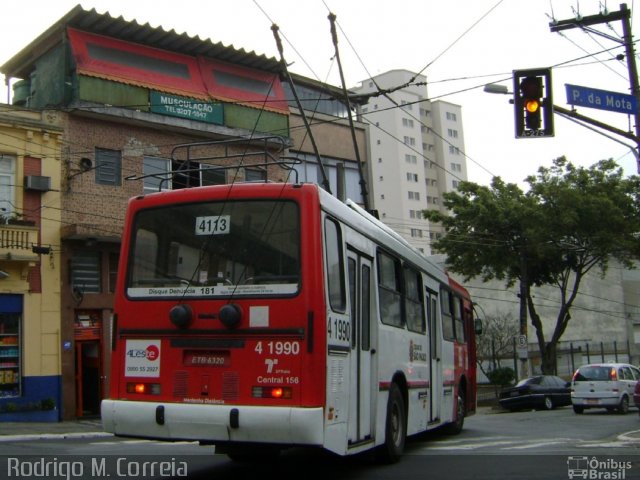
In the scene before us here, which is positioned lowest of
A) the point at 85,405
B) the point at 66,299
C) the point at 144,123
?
the point at 85,405

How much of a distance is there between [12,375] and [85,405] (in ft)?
8.73

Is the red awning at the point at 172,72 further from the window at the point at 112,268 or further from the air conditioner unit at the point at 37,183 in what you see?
the window at the point at 112,268

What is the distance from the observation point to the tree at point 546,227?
32188mm

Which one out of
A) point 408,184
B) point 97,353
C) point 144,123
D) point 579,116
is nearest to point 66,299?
point 97,353

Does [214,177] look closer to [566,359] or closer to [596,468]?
[596,468]

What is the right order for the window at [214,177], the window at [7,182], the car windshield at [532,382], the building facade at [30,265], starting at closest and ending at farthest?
1. the building facade at [30,265]
2. the window at [7,182]
3. the window at [214,177]
4. the car windshield at [532,382]

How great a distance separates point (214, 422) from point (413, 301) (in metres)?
4.69

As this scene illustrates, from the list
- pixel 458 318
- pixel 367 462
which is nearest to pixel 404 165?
pixel 458 318

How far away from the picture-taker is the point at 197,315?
8.20 metres

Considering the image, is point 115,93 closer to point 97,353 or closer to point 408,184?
point 97,353

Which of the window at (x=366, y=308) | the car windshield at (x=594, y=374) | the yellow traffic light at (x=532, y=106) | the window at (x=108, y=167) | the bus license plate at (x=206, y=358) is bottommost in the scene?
the car windshield at (x=594, y=374)

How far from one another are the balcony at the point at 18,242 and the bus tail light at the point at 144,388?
1544 cm

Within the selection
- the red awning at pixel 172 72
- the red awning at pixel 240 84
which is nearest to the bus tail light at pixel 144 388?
the red awning at pixel 172 72

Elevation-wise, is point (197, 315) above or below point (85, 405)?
above
